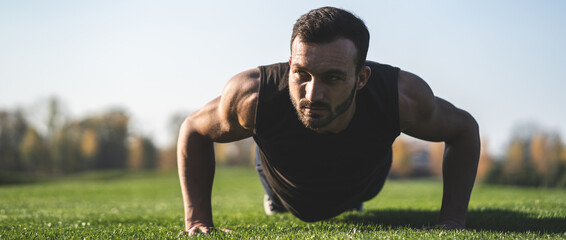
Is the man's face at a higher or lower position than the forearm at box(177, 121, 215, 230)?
higher

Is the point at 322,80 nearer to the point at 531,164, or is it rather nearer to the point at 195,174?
the point at 195,174

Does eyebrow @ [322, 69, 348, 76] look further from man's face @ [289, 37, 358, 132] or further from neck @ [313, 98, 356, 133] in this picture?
neck @ [313, 98, 356, 133]

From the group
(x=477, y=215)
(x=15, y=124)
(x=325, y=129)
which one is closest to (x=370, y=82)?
(x=325, y=129)

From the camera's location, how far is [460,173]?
4.21 meters

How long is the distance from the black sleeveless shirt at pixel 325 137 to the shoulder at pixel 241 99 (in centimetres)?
6

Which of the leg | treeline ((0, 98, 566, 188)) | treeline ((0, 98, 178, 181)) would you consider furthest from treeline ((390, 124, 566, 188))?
treeline ((0, 98, 178, 181))

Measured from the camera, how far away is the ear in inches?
143

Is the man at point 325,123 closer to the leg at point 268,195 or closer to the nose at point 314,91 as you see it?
the nose at point 314,91

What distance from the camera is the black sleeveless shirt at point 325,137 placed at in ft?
12.0

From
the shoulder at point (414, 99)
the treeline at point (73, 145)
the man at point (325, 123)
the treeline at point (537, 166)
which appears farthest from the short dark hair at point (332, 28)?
the treeline at point (73, 145)

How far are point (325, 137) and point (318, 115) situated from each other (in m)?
0.36

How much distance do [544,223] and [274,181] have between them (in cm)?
284

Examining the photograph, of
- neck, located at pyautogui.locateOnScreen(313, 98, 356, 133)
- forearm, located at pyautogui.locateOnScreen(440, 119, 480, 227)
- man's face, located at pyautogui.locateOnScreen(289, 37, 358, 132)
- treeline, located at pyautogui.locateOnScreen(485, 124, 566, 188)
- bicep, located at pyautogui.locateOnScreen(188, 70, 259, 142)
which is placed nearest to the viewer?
man's face, located at pyautogui.locateOnScreen(289, 37, 358, 132)

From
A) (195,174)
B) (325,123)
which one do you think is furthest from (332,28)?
(195,174)
